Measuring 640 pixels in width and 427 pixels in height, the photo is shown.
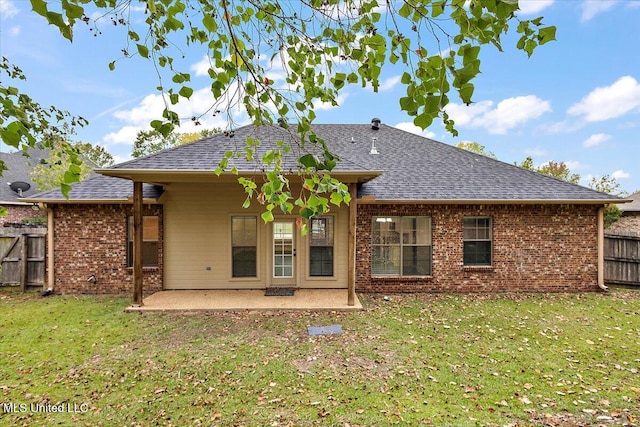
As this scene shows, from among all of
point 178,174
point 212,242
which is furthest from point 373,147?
point 178,174

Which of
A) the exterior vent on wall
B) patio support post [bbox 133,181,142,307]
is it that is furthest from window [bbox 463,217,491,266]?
the exterior vent on wall

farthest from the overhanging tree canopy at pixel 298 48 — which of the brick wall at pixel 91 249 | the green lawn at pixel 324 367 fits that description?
the brick wall at pixel 91 249

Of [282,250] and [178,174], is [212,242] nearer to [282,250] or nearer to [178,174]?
[282,250]

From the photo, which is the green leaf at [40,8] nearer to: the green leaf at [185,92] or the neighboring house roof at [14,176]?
the green leaf at [185,92]

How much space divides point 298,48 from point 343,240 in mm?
7112

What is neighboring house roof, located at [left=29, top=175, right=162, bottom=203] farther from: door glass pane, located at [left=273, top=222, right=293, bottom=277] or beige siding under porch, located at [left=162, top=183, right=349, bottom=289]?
door glass pane, located at [left=273, top=222, right=293, bottom=277]

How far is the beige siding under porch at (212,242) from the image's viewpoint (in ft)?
29.4

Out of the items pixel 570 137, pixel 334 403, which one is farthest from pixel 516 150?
pixel 334 403

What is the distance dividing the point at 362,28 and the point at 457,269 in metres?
8.11

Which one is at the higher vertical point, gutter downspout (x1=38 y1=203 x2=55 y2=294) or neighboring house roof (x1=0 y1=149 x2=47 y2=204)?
neighboring house roof (x1=0 y1=149 x2=47 y2=204)

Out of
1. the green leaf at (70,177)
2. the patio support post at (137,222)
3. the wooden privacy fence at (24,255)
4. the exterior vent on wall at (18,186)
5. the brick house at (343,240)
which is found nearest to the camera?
the green leaf at (70,177)

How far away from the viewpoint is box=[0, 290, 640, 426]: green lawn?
11.8 feet

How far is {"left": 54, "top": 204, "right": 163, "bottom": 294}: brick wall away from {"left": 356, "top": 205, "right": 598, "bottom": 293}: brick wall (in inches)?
262

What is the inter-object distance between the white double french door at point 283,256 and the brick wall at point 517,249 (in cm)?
205
